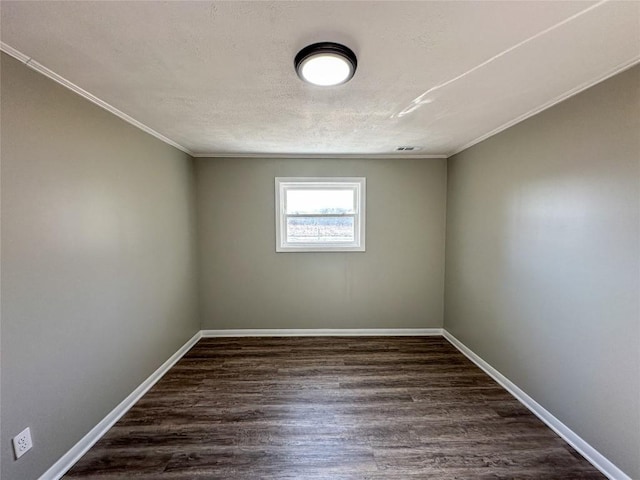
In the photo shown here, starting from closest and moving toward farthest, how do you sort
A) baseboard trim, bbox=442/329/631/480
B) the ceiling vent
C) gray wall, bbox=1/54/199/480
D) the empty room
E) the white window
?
the empty room, gray wall, bbox=1/54/199/480, baseboard trim, bbox=442/329/631/480, the ceiling vent, the white window

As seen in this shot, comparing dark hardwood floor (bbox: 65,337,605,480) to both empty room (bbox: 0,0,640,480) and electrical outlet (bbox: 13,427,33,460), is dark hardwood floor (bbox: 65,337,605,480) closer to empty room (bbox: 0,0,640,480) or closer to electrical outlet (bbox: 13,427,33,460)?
empty room (bbox: 0,0,640,480)

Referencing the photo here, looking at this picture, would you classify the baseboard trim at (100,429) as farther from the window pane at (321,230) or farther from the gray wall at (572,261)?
the gray wall at (572,261)

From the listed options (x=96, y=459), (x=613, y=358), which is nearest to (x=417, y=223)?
(x=613, y=358)

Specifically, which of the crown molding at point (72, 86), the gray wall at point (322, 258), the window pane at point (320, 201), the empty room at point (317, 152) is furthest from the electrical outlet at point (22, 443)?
the window pane at point (320, 201)

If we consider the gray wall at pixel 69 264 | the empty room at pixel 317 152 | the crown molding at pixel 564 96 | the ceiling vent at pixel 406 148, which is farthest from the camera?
the ceiling vent at pixel 406 148

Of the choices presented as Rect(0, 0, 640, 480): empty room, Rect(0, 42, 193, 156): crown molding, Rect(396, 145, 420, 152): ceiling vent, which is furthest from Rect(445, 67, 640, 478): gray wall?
Rect(0, 42, 193, 156): crown molding

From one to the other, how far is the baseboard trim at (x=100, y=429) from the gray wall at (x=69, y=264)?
49mm

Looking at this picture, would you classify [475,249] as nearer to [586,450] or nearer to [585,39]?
[586,450]

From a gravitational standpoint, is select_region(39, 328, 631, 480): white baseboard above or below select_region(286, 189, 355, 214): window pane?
below

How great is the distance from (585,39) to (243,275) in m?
3.64

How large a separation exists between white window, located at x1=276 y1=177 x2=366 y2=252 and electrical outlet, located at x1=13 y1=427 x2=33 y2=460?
2616 mm

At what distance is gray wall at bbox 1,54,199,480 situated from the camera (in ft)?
4.71

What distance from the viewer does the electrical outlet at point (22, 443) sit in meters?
1.45

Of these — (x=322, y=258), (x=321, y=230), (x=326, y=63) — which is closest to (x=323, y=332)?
(x=322, y=258)
